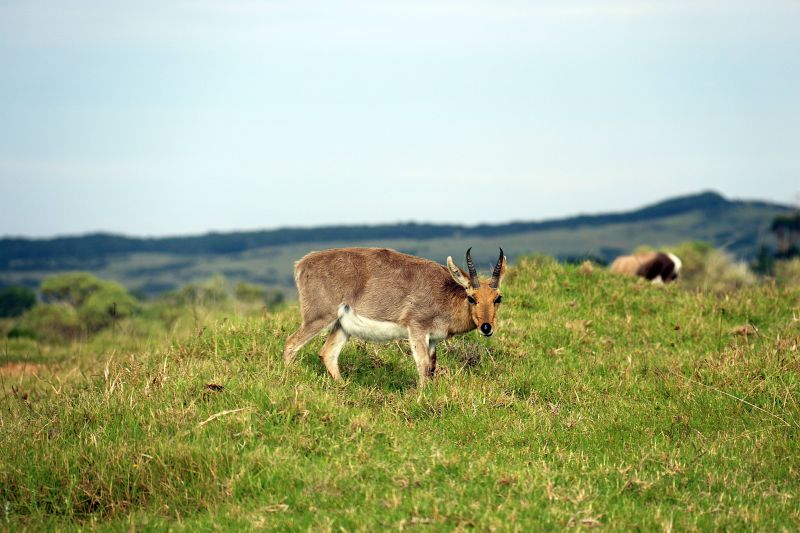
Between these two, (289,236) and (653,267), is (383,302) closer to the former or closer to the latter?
(653,267)

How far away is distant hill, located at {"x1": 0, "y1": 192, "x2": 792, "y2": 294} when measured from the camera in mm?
125062

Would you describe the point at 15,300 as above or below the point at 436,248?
below

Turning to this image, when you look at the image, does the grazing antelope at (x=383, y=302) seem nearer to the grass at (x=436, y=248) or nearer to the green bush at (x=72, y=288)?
the green bush at (x=72, y=288)

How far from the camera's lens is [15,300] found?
56.8 metres

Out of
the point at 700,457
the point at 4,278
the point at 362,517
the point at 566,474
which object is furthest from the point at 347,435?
the point at 4,278

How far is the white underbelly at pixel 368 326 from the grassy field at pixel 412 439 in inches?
28.1

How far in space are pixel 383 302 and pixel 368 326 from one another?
392 mm

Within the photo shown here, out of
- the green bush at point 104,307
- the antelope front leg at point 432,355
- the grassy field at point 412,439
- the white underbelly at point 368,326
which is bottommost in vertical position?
the green bush at point 104,307

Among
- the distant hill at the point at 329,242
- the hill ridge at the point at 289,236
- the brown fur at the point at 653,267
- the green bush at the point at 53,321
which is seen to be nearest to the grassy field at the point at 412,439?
the brown fur at the point at 653,267

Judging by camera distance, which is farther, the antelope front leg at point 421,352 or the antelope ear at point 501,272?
the antelope ear at point 501,272

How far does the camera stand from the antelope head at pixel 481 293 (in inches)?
449

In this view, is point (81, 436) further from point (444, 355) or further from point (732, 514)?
point (732, 514)

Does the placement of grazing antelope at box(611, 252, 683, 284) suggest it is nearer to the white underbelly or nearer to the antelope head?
the antelope head

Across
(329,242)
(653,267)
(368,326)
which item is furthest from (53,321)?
(329,242)
